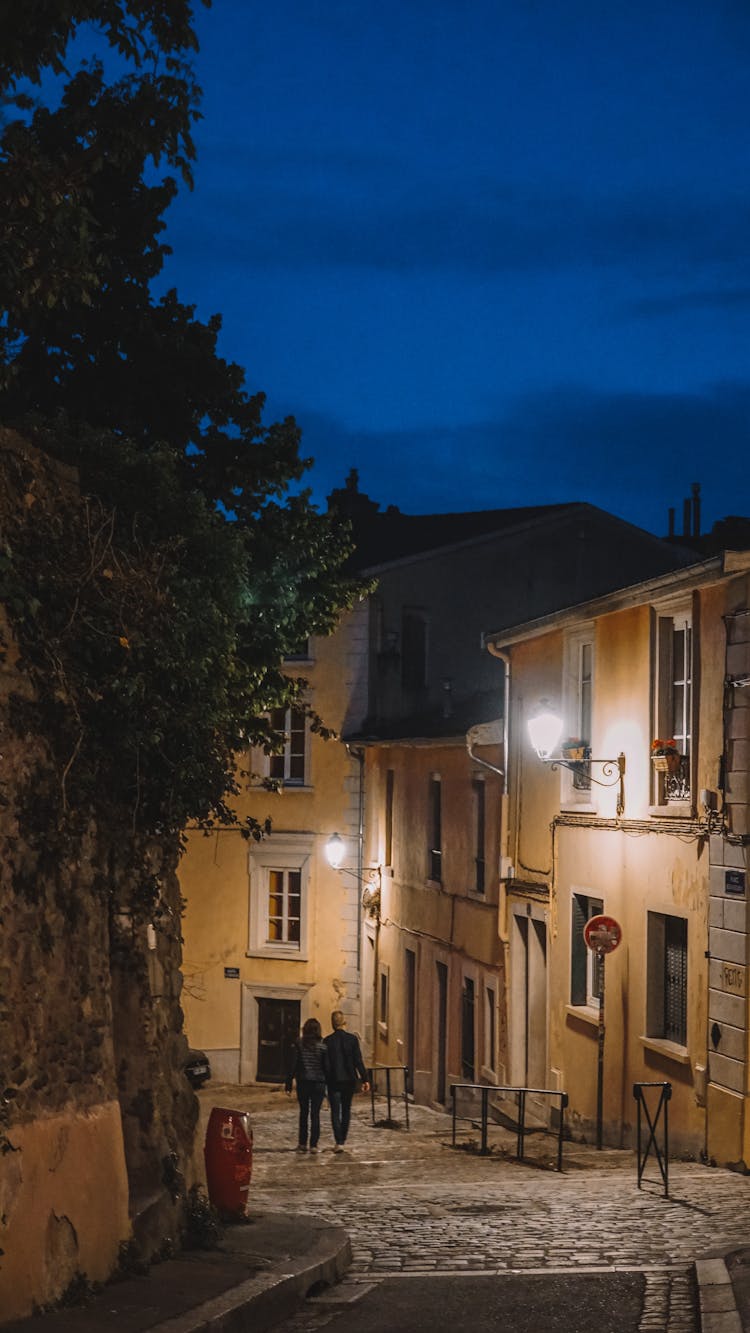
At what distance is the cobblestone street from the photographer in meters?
11.4

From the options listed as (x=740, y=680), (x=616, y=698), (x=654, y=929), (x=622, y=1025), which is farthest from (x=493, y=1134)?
(x=740, y=680)

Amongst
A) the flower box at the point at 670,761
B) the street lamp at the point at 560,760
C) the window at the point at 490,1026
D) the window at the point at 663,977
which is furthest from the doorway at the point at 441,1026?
the flower box at the point at 670,761

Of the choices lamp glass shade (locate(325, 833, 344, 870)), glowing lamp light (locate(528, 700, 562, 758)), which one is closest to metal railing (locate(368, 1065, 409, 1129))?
lamp glass shade (locate(325, 833, 344, 870))

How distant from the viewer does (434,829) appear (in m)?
29.4

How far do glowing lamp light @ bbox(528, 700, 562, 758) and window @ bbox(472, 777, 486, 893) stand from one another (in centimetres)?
618

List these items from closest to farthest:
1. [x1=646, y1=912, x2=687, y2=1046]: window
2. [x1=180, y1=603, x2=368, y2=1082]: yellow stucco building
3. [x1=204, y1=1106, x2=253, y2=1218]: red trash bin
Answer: [x1=204, y1=1106, x2=253, y2=1218]: red trash bin < [x1=646, y1=912, x2=687, y2=1046]: window < [x1=180, y1=603, x2=368, y2=1082]: yellow stucco building

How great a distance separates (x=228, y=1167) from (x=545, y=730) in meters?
8.93

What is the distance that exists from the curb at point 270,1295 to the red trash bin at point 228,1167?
0.66 metres

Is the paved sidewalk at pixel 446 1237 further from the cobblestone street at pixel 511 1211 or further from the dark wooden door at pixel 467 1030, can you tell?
the dark wooden door at pixel 467 1030

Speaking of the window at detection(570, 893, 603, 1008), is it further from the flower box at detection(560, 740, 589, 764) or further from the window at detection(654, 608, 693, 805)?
the window at detection(654, 608, 693, 805)

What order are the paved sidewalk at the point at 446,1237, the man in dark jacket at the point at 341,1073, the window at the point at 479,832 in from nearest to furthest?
1. the paved sidewalk at the point at 446,1237
2. the man in dark jacket at the point at 341,1073
3. the window at the point at 479,832

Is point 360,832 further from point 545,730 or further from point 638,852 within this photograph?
point 638,852

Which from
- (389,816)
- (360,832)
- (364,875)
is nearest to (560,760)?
(389,816)

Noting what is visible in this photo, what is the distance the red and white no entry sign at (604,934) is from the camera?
58.1ft
